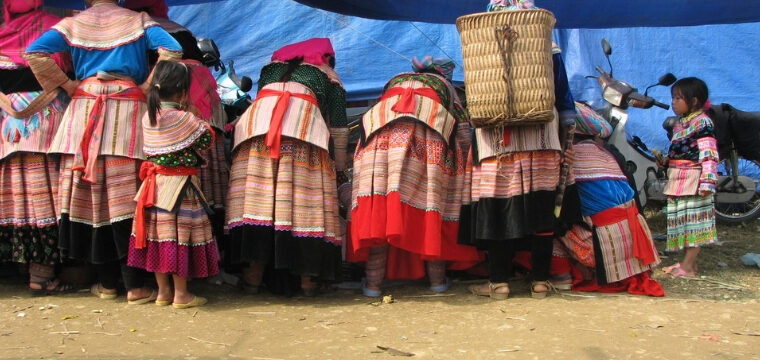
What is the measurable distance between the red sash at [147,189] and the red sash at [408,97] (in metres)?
1.30

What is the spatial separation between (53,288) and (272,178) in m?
1.59

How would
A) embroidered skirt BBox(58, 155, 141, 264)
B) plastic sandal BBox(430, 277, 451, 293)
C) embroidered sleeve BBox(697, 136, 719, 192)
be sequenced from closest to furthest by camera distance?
embroidered skirt BBox(58, 155, 141, 264) < plastic sandal BBox(430, 277, 451, 293) < embroidered sleeve BBox(697, 136, 719, 192)

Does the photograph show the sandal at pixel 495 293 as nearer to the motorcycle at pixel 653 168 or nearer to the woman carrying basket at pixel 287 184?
the woman carrying basket at pixel 287 184

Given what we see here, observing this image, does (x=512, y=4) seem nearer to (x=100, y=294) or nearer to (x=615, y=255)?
(x=615, y=255)

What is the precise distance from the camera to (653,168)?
20.7 ft

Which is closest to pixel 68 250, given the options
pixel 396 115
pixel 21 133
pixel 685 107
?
pixel 21 133

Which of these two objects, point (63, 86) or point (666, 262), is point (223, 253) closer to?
point (63, 86)

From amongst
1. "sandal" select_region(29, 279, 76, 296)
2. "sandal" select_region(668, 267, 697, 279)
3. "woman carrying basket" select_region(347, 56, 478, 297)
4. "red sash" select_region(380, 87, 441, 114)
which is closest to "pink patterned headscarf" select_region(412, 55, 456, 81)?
"woman carrying basket" select_region(347, 56, 478, 297)

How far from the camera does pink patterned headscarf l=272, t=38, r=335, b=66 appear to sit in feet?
14.8

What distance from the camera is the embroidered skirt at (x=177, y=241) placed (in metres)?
3.99

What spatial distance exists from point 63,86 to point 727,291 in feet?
14.0

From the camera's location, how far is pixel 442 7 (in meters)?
5.41

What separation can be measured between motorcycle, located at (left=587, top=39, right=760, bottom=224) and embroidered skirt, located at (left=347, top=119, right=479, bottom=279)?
1.98 m

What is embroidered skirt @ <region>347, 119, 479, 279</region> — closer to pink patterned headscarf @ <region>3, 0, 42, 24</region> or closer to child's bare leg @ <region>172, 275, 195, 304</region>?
child's bare leg @ <region>172, 275, 195, 304</region>
